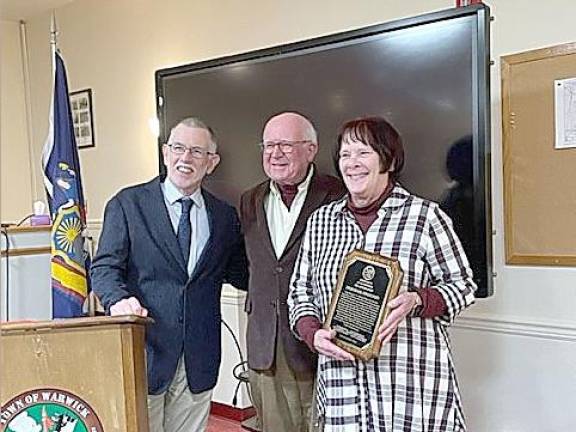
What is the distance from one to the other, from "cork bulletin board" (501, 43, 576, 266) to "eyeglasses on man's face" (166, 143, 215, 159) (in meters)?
1.10

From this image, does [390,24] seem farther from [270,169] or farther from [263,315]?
[263,315]

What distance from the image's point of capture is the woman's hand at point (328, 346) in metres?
1.61

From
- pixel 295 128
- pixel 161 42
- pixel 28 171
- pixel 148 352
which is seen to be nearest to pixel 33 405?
pixel 148 352

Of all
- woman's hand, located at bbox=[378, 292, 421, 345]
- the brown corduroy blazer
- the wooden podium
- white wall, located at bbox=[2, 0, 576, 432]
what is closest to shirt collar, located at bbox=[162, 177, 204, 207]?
the brown corduroy blazer

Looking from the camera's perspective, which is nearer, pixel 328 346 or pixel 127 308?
pixel 328 346

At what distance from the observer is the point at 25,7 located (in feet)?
15.6

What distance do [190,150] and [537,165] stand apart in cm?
121

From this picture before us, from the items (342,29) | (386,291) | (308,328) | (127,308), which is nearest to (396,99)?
(386,291)

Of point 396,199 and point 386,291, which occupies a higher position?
point 396,199

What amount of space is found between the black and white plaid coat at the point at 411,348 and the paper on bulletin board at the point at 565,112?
805 mm

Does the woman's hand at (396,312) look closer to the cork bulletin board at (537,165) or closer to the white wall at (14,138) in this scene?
the cork bulletin board at (537,165)

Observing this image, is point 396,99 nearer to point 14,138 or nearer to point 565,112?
point 565,112

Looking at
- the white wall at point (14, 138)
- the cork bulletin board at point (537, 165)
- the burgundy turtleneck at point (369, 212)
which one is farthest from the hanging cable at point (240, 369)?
the white wall at point (14, 138)

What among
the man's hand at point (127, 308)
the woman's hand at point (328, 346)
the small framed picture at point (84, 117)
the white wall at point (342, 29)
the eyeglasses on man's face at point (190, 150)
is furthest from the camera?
the small framed picture at point (84, 117)
